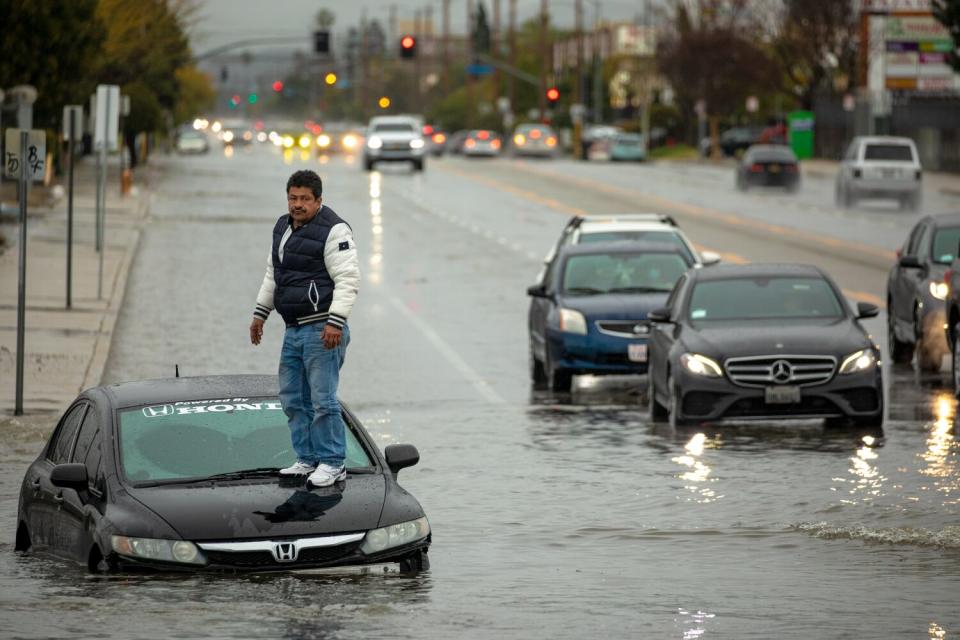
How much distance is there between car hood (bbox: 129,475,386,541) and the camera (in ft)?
32.6

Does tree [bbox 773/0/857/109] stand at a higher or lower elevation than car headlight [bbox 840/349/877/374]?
higher

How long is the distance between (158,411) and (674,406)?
828cm

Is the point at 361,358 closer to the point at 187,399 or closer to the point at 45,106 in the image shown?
the point at 187,399

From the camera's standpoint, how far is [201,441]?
10641 millimetres

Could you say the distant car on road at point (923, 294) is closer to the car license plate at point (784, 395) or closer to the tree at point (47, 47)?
the car license plate at point (784, 395)

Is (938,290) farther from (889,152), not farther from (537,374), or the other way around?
(889,152)

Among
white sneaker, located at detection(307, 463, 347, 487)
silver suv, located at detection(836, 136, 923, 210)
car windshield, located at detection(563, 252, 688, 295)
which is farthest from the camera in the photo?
silver suv, located at detection(836, 136, 923, 210)

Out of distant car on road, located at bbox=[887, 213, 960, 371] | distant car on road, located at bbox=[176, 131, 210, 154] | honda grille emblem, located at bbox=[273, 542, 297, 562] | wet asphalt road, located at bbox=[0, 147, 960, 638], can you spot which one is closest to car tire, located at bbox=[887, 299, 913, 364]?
distant car on road, located at bbox=[887, 213, 960, 371]

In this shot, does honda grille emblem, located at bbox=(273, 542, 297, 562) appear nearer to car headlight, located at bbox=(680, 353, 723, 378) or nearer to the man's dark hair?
the man's dark hair

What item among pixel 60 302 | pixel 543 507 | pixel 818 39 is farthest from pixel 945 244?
pixel 818 39

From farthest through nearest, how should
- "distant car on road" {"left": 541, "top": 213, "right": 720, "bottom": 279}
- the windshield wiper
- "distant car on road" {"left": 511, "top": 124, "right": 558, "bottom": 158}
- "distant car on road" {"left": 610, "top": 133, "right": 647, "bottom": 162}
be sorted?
"distant car on road" {"left": 511, "top": 124, "right": 558, "bottom": 158}, "distant car on road" {"left": 610, "top": 133, "right": 647, "bottom": 162}, "distant car on road" {"left": 541, "top": 213, "right": 720, "bottom": 279}, the windshield wiper

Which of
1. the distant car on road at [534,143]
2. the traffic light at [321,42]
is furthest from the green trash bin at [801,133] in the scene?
the traffic light at [321,42]

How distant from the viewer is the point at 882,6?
93.8 m

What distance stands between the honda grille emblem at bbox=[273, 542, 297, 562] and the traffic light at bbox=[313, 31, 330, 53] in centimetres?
8296
